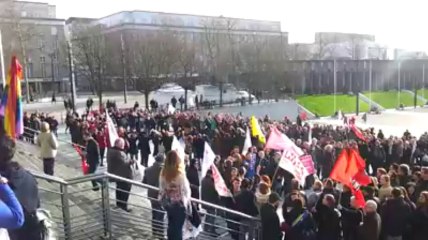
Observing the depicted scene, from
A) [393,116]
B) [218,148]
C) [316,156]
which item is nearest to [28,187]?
[316,156]

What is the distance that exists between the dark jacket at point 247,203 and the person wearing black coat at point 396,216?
256 cm

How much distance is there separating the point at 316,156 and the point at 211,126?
8889 millimetres

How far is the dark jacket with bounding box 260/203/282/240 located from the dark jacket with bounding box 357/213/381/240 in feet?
4.89

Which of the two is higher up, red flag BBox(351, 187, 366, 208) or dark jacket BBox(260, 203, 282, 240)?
red flag BBox(351, 187, 366, 208)

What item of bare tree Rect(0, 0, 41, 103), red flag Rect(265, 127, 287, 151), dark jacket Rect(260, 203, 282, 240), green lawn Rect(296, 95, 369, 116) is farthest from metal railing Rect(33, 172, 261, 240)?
bare tree Rect(0, 0, 41, 103)

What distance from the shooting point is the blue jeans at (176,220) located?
7.33 m

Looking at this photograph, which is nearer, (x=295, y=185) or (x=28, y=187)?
(x=28, y=187)

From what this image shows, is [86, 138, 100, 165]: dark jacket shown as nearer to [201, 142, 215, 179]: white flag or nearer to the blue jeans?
[201, 142, 215, 179]: white flag

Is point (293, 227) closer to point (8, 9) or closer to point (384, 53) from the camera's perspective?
point (8, 9)

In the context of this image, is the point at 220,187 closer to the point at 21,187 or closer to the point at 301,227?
the point at 301,227

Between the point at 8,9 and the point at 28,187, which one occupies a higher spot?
the point at 8,9

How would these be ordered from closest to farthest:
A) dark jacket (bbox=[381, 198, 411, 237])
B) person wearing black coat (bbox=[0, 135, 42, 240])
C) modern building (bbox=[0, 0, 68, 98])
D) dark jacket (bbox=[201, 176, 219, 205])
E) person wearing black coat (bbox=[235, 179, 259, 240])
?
1. person wearing black coat (bbox=[0, 135, 42, 240])
2. dark jacket (bbox=[381, 198, 411, 237])
3. person wearing black coat (bbox=[235, 179, 259, 240])
4. dark jacket (bbox=[201, 176, 219, 205])
5. modern building (bbox=[0, 0, 68, 98])

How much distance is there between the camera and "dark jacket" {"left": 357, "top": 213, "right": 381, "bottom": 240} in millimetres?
8648

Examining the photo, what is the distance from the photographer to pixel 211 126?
1000 inches
